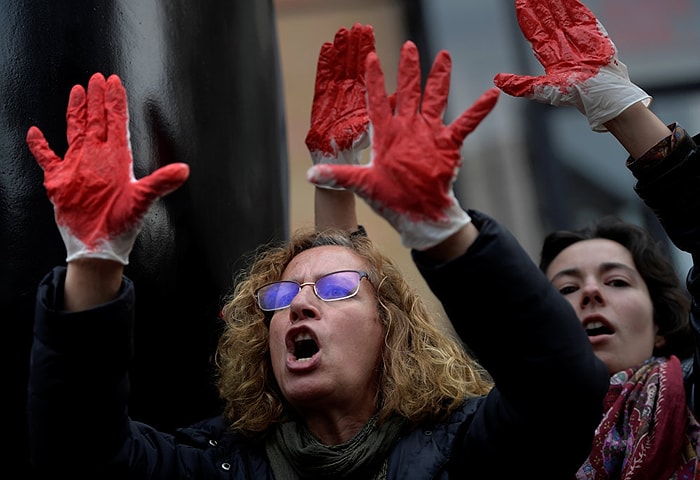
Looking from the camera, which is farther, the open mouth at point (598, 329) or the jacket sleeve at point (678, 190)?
the open mouth at point (598, 329)

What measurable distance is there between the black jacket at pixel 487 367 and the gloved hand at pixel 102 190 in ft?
0.22

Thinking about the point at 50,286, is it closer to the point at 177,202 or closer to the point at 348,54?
the point at 177,202

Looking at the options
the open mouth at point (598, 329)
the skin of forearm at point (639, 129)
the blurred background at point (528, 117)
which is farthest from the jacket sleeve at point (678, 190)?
the blurred background at point (528, 117)

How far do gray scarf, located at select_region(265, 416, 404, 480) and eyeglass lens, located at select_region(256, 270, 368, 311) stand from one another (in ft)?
0.72

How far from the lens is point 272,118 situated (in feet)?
6.23

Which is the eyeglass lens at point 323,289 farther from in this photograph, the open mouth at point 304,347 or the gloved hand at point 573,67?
the gloved hand at point 573,67

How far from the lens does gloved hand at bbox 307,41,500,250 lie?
3.56 ft

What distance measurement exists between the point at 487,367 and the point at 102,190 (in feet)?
1.77

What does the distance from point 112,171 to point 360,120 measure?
629 millimetres

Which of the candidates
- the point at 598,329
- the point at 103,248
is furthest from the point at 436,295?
the point at 598,329

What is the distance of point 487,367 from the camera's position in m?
1.15

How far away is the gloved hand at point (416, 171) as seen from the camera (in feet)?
3.56

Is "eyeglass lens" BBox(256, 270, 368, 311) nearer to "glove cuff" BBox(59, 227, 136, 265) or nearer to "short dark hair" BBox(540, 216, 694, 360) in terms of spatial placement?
"glove cuff" BBox(59, 227, 136, 265)

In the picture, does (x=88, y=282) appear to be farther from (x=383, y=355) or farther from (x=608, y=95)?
(x=608, y=95)
